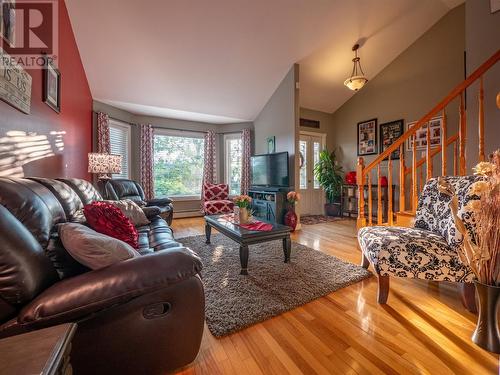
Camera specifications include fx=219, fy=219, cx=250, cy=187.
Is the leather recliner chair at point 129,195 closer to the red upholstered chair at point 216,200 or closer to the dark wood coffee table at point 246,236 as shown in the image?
the dark wood coffee table at point 246,236

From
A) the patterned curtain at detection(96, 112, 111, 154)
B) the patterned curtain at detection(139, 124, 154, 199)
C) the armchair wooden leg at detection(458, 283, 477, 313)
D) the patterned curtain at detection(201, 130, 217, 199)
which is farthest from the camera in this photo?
the patterned curtain at detection(201, 130, 217, 199)

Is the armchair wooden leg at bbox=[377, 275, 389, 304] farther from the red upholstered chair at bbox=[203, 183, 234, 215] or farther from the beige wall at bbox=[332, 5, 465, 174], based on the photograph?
the beige wall at bbox=[332, 5, 465, 174]

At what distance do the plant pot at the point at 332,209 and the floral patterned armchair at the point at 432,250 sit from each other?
3.51 metres

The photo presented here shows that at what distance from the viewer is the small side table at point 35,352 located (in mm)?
430

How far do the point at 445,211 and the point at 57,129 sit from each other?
378 cm

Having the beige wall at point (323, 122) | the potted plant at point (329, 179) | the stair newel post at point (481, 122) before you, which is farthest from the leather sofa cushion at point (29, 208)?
the beige wall at point (323, 122)

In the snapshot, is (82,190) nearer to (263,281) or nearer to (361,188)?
(263,281)

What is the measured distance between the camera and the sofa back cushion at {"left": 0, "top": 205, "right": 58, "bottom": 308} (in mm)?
711

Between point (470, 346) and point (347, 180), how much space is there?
4.17 meters

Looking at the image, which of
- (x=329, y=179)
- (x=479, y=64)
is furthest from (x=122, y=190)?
(x=479, y=64)

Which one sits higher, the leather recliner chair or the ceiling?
the ceiling

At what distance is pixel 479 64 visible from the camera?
2062 mm

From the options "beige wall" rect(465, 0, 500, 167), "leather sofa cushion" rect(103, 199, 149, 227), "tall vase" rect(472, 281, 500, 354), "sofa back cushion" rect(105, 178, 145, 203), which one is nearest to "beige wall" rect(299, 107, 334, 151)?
"beige wall" rect(465, 0, 500, 167)

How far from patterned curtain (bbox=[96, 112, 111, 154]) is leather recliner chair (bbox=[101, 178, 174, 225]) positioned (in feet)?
2.72
